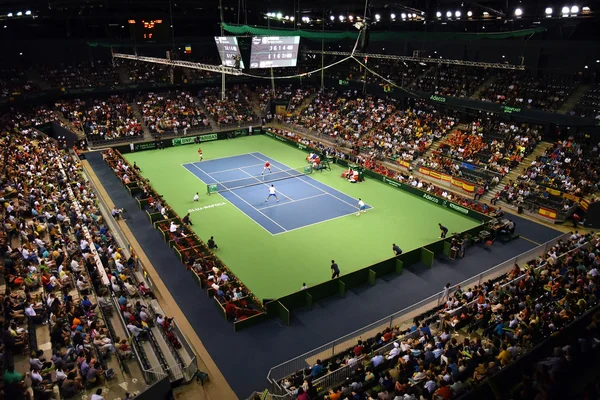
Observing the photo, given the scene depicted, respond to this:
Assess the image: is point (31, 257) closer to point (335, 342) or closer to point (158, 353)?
point (158, 353)

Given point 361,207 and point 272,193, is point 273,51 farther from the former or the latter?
point 361,207

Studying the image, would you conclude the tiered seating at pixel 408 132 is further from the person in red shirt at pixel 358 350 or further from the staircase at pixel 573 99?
the person in red shirt at pixel 358 350

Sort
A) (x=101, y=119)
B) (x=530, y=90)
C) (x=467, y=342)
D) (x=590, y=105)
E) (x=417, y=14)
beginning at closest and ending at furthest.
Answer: (x=467, y=342) → (x=590, y=105) → (x=530, y=90) → (x=417, y=14) → (x=101, y=119)

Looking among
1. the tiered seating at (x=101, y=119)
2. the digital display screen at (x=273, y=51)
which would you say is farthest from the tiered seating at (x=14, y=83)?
the digital display screen at (x=273, y=51)

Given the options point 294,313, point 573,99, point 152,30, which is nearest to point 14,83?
point 152,30

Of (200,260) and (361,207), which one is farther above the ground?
(200,260)

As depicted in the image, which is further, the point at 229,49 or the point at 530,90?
the point at 530,90

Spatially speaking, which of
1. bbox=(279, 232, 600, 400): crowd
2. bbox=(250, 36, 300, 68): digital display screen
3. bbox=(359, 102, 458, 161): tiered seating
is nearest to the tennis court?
bbox=(359, 102, 458, 161): tiered seating
